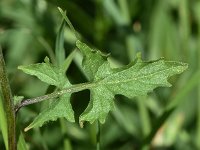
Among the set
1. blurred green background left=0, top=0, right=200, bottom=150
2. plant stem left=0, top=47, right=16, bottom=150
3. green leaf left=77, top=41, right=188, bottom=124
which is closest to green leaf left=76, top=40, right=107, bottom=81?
green leaf left=77, top=41, right=188, bottom=124

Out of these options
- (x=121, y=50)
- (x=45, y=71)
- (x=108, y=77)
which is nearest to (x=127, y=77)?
(x=108, y=77)

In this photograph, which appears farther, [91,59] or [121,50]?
[121,50]

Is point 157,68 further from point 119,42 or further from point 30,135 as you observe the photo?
point 119,42

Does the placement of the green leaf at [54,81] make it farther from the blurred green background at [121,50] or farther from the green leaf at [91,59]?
the blurred green background at [121,50]

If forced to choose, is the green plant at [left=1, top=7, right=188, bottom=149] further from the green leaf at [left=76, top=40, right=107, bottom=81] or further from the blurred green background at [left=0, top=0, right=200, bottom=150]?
the blurred green background at [left=0, top=0, right=200, bottom=150]

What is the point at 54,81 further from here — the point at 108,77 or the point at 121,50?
the point at 121,50

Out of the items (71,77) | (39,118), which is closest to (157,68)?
(39,118)

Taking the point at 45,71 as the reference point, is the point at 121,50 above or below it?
above
